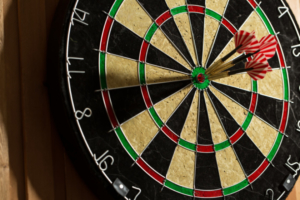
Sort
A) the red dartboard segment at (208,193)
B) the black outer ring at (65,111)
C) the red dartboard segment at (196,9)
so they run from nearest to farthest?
the black outer ring at (65,111) < the red dartboard segment at (208,193) < the red dartboard segment at (196,9)

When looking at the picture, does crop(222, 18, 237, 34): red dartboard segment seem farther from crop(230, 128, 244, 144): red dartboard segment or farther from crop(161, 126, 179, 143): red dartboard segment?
crop(161, 126, 179, 143): red dartboard segment

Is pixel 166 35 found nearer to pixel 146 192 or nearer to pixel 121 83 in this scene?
pixel 121 83

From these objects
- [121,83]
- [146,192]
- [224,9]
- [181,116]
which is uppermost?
[224,9]

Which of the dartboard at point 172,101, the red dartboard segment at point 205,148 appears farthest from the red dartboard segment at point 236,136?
the red dartboard segment at point 205,148

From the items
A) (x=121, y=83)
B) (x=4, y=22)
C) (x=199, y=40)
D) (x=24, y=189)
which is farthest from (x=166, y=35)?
(x=24, y=189)

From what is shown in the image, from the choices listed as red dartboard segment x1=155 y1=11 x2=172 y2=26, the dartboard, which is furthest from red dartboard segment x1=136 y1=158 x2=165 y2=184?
red dartboard segment x1=155 y1=11 x2=172 y2=26

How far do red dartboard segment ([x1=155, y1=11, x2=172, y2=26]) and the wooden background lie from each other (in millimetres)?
385

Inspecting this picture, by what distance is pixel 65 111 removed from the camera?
1.11m

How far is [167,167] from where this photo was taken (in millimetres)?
1283

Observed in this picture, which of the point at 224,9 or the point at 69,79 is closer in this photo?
the point at 69,79

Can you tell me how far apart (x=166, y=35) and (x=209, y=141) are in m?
0.43

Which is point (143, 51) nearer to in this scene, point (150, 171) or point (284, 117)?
point (150, 171)

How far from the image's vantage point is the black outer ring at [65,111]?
1.11 meters

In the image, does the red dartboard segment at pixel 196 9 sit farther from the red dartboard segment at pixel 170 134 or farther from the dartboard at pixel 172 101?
the red dartboard segment at pixel 170 134
